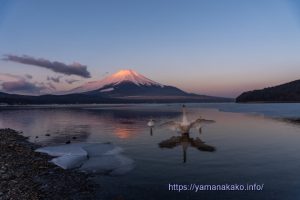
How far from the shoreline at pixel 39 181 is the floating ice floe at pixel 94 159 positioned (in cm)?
103

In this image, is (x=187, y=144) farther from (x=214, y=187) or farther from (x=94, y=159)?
(x=214, y=187)

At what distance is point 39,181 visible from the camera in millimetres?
16156

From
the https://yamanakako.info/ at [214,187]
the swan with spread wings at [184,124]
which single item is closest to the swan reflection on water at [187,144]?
the swan with spread wings at [184,124]

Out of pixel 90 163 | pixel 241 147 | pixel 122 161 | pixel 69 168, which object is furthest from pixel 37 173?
pixel 241 147

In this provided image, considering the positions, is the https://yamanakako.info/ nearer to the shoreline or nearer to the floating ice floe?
the shoreline

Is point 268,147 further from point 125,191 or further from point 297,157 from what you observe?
point 125,191

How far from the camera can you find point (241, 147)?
26.1 m

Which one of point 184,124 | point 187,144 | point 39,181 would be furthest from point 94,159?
point 184,124

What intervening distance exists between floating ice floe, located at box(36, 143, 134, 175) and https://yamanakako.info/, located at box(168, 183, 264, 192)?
170 inches

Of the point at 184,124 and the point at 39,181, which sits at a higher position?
the point at 184,124

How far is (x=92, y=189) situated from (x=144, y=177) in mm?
3160

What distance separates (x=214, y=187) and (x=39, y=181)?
29.3 feet

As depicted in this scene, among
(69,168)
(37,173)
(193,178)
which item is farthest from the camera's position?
(69,168)

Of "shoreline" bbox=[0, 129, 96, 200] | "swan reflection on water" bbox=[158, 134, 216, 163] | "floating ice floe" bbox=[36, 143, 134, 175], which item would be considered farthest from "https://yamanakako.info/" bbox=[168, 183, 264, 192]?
"swan reflection on water" bbox=[158, 134, 216, 163]
